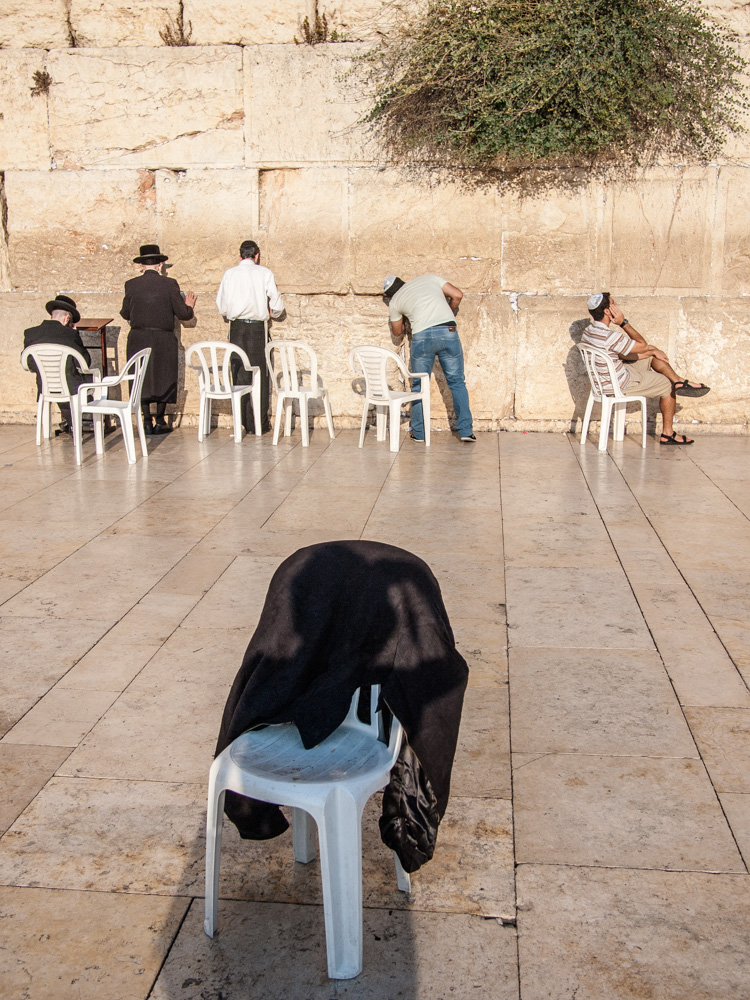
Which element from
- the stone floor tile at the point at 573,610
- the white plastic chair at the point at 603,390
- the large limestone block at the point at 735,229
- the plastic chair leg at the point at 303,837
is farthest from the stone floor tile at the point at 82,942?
the large limestone block at the point at 735,229

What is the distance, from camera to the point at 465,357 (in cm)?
902

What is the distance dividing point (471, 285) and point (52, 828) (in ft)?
22.6

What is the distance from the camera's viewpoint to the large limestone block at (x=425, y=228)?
879 cm

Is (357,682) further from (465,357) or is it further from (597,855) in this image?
(465,357)

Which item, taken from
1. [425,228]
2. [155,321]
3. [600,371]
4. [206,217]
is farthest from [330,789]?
[206,217]

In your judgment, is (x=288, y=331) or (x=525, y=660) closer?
(x=525, y=660)

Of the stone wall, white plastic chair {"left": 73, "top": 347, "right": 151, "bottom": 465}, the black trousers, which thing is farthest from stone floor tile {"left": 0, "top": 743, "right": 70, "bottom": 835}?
the stone wall

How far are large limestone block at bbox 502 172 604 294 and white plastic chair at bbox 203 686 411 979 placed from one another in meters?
6.90

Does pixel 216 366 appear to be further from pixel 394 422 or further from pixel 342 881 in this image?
pixel 342 881

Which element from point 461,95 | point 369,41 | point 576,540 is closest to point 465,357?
point 461,95

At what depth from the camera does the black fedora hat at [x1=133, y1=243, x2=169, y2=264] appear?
866 cm

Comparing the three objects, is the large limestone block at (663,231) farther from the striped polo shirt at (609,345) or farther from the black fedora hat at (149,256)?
the black fedora hat at (149,256)

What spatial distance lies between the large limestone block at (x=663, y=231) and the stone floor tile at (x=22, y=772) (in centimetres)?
687

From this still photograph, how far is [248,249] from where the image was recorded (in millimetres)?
8523
